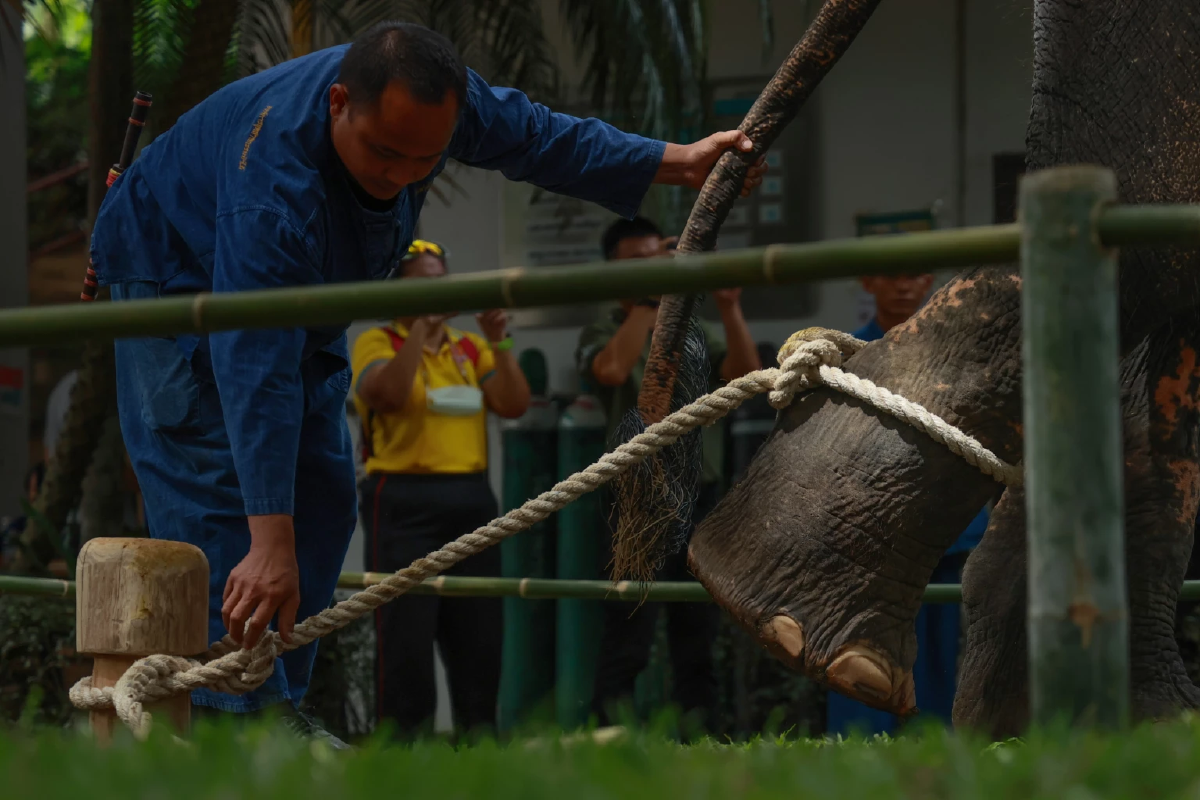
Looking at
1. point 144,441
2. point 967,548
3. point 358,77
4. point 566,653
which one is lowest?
point 566,653

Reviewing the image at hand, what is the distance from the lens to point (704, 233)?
2.28 metres

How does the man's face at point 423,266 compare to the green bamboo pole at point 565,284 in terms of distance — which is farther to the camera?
the man's face at point 423,266

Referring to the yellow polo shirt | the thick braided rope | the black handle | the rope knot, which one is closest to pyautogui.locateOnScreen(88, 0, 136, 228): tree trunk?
the yellow polo shirt

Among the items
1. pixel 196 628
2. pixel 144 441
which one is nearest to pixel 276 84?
pixel 144 441

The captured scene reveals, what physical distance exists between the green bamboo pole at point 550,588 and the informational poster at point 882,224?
8.79ft

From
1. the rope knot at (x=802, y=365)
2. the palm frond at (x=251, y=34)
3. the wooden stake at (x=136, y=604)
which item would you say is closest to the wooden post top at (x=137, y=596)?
the wooden stake at (x=136, y=604)

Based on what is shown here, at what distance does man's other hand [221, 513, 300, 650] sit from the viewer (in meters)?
2.09

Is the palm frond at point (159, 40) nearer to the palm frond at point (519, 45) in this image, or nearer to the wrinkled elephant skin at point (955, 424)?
the palm frond at point (519, 45)

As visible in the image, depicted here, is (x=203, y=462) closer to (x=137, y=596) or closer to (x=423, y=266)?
(x=137, y=596)

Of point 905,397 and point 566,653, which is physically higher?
point 905,397

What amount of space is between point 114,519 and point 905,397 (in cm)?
373

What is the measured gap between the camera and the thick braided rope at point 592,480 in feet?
6.33

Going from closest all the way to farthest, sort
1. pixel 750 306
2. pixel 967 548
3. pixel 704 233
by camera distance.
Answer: pixel 704 233
pixel 967 548
pixel 750 306

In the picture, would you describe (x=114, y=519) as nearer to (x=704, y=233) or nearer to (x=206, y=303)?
(x=704, y=233)
